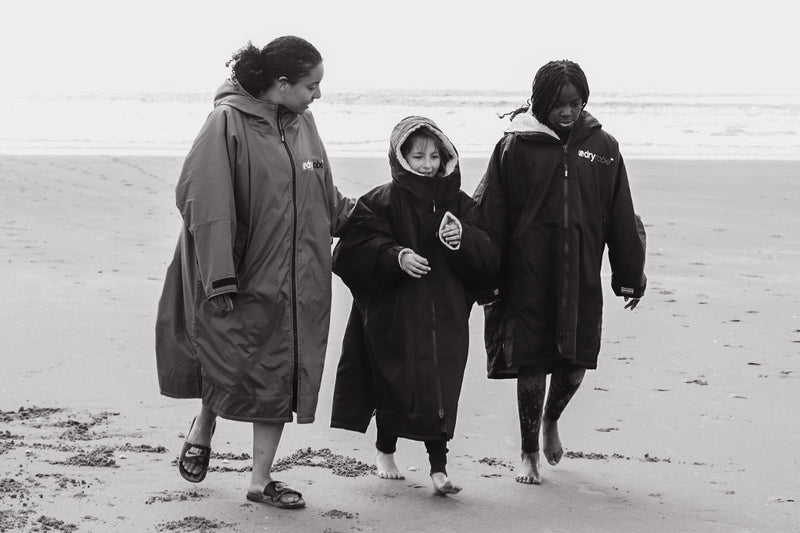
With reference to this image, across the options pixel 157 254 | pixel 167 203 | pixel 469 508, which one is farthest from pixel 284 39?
pixel 167 203

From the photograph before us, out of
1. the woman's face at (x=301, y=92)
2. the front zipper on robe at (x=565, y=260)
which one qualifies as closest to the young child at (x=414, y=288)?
the front zipper on robe at (x=565, y=260)

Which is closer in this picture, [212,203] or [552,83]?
A: [212,203]

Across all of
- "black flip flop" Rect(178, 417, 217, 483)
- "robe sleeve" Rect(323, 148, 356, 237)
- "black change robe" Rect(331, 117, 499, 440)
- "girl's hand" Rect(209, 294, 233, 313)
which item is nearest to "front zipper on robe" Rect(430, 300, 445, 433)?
"black change robe" Rect(331, 117, 499, 440)

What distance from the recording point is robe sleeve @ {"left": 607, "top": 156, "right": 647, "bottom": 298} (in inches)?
167

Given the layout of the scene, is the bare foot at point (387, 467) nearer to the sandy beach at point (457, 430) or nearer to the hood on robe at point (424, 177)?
the sandy beach at point (457, 430)

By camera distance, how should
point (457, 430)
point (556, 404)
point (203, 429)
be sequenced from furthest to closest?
point (457, 430)
point (556, 404)
point (203, 429)

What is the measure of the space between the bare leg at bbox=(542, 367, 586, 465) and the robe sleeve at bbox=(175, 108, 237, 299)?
53.5 inches

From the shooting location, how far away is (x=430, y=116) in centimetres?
3008

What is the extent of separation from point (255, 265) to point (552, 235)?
1.13 metres

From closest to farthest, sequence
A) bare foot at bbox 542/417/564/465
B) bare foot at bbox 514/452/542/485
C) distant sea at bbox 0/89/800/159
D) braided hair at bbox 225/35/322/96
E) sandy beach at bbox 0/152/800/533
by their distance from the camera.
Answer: sandy beach at bbox 0/152/800/533 → braided hair at bbox 225/35/322/96 → bare foot at bbox 514/452/542/485 → bare foot at bbox 542/417/564/465 → distant sea at bbox 0/89/800/159

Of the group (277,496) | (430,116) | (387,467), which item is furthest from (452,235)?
(430,116)

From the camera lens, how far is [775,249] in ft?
30.6

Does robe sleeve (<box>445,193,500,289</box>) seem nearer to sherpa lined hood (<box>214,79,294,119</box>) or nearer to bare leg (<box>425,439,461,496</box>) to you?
bare leg (<box>425,439,461,496</box>)

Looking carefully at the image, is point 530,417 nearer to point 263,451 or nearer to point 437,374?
point 437,374
